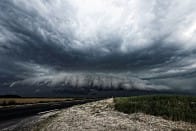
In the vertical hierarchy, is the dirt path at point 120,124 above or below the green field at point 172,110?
below

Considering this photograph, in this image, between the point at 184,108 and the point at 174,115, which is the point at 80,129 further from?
the point at 184,108

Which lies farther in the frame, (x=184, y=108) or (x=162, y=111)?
(x=184, y=108)

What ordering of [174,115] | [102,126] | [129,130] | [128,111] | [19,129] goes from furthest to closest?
[128,111] < [174,115] < [19,129] < [102,126] < [129,130]

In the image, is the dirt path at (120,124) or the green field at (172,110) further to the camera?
the green field at (172,110)

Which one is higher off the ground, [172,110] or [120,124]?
[172,110]

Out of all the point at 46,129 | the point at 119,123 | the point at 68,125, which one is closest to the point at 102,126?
the point at 119,123

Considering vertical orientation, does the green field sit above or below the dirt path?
above

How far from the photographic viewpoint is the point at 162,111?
97.1 ft

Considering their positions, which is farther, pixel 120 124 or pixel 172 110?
pixel 172 110

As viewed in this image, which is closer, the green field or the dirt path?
the dirt path

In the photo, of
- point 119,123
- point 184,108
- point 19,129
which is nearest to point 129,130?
point 119,123

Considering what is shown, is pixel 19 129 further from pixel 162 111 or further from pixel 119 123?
pixel 162 111

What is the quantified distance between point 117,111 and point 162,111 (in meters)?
5.74

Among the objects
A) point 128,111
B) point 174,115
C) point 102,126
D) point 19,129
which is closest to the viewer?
point 102,126
